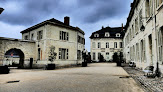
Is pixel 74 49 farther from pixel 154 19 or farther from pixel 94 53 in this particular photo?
pixel 94 53

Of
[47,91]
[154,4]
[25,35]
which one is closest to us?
[47,91]

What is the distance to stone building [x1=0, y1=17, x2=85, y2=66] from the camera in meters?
20.0

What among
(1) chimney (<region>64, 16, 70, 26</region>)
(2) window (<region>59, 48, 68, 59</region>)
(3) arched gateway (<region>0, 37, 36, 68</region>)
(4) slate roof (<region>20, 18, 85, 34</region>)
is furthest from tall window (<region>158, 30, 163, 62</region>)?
(1) chimney (<region>64, 16, 70, 26</region>)

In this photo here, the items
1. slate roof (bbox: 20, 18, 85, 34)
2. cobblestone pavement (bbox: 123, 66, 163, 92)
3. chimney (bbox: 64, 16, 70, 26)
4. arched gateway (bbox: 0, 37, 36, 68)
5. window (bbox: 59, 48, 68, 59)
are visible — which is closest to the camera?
cobblestone pavement (bbox: 123, 66, 163, 92)

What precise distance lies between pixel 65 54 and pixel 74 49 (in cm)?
212

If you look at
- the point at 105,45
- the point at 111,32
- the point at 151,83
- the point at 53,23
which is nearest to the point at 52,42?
the point at 53,23

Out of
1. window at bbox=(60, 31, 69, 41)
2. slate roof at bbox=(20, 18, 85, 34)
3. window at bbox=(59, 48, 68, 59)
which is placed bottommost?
window at bbox=(59, 48, 68, 59)

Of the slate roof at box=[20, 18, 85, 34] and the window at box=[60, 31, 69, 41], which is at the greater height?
the slate roof at box=[20, 18, 85, 34]

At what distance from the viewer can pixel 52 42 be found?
66.8ft

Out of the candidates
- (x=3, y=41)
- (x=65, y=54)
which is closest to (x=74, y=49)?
(x=65, y=54)

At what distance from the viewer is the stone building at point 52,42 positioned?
20047 mm

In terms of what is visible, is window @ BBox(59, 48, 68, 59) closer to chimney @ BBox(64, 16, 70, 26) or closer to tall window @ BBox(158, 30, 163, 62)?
chimney @ BBox(64, 16, 70, 26)

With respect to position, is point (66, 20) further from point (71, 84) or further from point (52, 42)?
point (71, 84)

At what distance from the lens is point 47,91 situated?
5.48 meters
